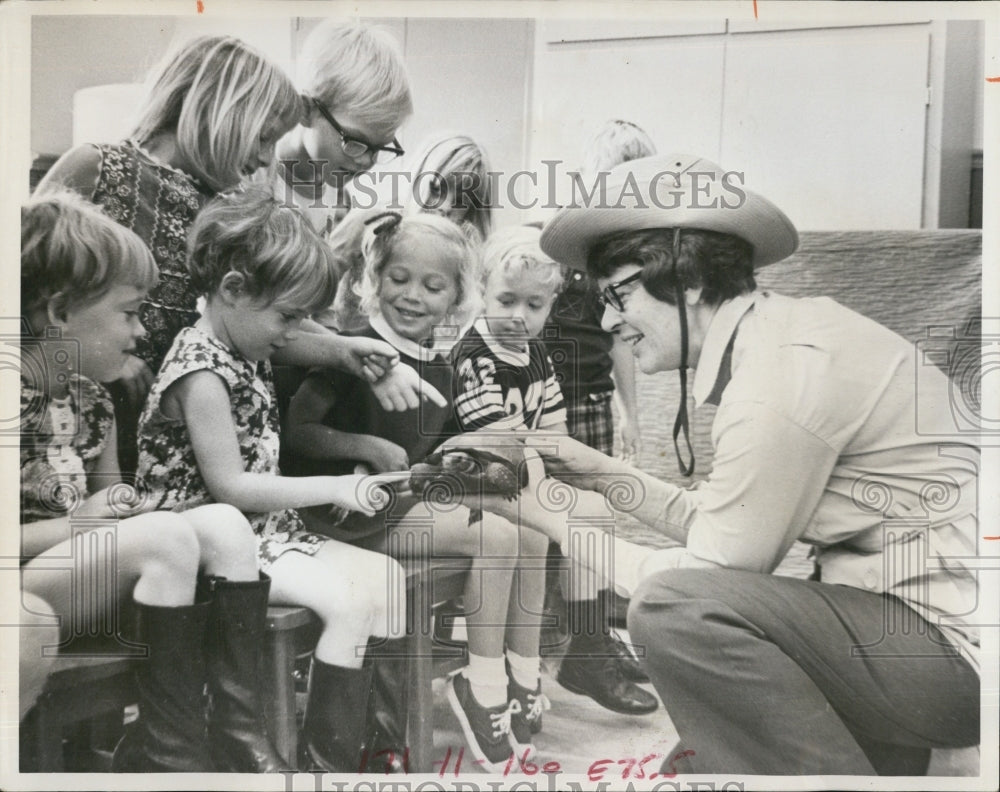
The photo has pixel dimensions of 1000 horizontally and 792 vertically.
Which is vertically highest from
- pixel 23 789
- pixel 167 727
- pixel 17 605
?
pixel 17 605

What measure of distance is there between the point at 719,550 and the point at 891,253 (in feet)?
2.78

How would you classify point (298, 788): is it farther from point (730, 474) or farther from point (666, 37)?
point (666, 37)

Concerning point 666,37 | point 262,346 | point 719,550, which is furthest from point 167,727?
point 666,37

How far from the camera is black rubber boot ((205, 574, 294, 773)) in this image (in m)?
2.15

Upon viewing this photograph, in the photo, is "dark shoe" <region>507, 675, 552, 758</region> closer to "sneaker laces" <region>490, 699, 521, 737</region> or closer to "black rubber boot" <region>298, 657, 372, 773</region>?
"sneaker laces" <region>490, 699, 521, 737</region>

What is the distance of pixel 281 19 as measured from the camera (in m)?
2.21

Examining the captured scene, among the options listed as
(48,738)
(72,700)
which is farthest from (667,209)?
(48,738)

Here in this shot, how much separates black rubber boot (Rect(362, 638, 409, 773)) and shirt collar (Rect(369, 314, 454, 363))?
70 centimetres

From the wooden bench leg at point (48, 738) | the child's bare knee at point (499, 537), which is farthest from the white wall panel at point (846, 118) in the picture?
the wooden bench leg at point (48, 738)

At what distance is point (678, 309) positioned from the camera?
2207mm

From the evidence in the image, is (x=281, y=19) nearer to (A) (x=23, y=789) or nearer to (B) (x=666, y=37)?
(B) (x=666, y=37)

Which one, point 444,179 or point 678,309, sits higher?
point 444,179

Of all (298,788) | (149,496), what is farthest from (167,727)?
(149,496)

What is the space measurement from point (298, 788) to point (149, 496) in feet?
2.65
